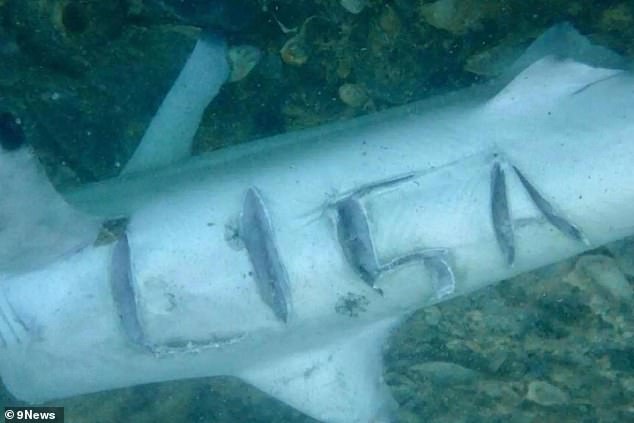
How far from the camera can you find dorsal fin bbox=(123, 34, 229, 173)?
3.85 m

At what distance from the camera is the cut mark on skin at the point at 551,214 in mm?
3289

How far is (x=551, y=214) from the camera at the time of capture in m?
3.32

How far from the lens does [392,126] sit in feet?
11.9

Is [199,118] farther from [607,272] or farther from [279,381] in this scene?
[607,272]

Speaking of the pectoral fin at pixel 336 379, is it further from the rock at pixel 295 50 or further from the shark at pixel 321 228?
the rock at pixel 295 50

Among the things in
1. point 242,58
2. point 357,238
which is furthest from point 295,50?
point 357,238

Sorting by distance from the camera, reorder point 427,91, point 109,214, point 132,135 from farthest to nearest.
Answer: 1. point 132,135
2. point 427,91
3. point 109,214

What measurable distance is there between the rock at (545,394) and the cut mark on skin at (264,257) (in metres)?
1.70

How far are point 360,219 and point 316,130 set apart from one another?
0.86 m

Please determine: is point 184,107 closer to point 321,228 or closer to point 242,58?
point 242,58

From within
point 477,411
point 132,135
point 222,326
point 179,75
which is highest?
point 179,75

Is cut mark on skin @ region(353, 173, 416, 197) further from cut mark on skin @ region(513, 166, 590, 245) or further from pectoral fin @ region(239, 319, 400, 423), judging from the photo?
pectoral fin @ region(239, 319, 400, 423)

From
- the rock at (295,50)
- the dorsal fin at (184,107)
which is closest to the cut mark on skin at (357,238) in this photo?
the rock at (295,50)

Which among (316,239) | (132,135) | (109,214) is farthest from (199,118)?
(316,239)
